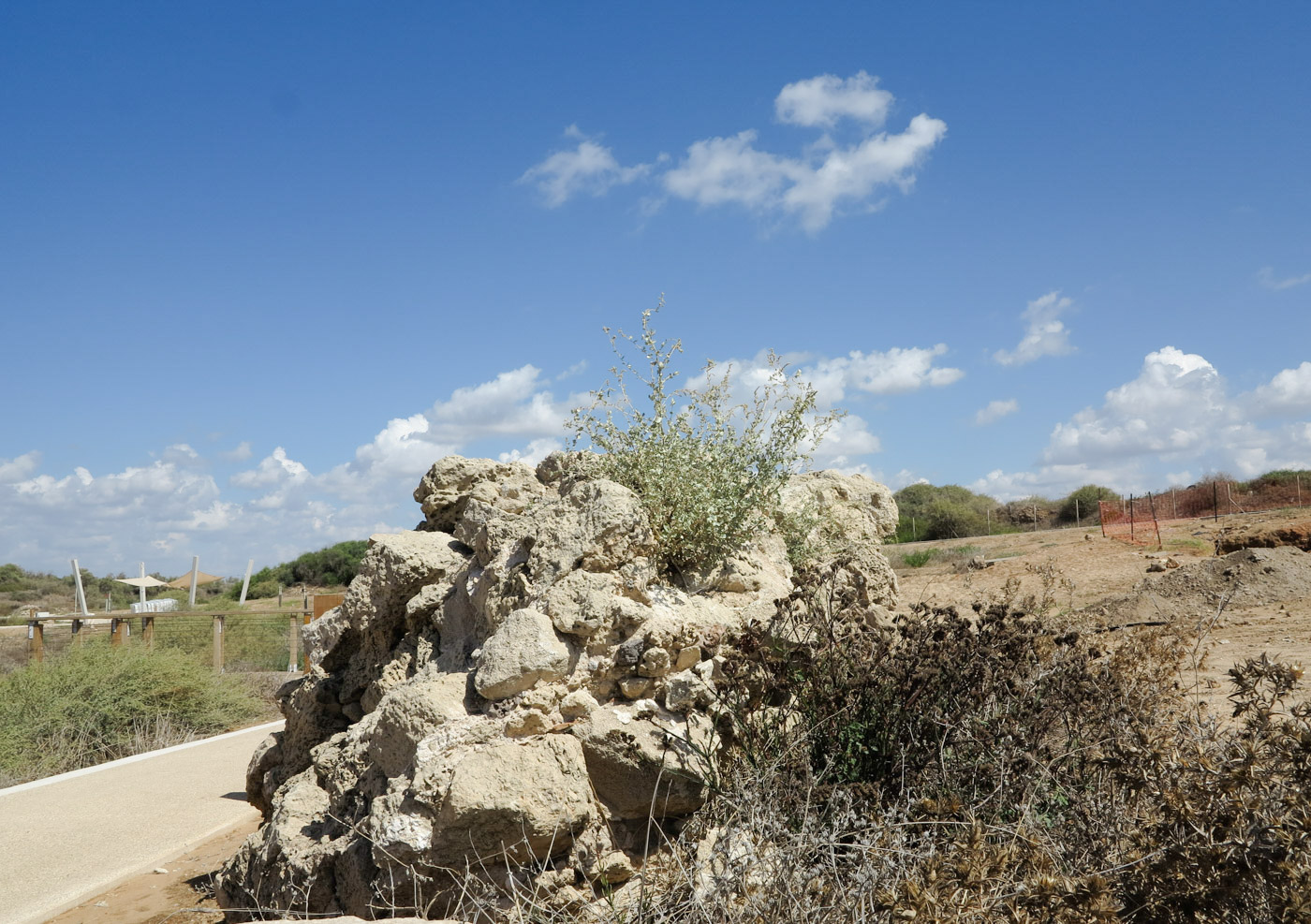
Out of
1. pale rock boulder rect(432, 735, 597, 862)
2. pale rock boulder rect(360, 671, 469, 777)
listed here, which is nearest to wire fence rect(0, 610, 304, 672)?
pale rock boulder rect(360, 671, 469, 777)

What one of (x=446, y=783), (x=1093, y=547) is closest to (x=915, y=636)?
(x=446, y=783)

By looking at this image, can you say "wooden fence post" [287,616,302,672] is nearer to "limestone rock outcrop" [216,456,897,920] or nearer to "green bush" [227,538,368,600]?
"limestone rock outcrop" [216,456,897,920]

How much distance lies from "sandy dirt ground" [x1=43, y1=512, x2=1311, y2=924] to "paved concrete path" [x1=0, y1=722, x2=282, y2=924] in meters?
0.23

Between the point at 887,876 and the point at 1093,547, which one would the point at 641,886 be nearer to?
the point at 887,876

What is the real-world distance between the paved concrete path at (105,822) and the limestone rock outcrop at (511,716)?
1455 millimetres

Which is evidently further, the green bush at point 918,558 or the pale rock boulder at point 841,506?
the green bush at point 918,558

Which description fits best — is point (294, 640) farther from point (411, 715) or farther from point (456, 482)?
point (411, 715)

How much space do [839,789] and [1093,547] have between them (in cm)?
2105

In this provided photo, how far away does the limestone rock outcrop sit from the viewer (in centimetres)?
346

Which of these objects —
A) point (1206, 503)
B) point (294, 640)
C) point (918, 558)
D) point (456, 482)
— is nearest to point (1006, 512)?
point (1206, 503)

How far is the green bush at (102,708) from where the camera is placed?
31.4 ft

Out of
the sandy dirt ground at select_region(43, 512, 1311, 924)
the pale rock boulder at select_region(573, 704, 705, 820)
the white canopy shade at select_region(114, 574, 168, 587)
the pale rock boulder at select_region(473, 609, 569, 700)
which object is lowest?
the sandy dirt ground at select_region(43, 512, 1311, 924)

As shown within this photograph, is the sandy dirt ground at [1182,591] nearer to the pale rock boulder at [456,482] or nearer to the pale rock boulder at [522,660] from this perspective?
the pale rock boulder at [522,660]

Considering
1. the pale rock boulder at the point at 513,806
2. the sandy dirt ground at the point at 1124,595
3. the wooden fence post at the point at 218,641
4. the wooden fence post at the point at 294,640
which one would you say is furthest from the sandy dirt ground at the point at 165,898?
the wooden fence post at the point at 294,640
